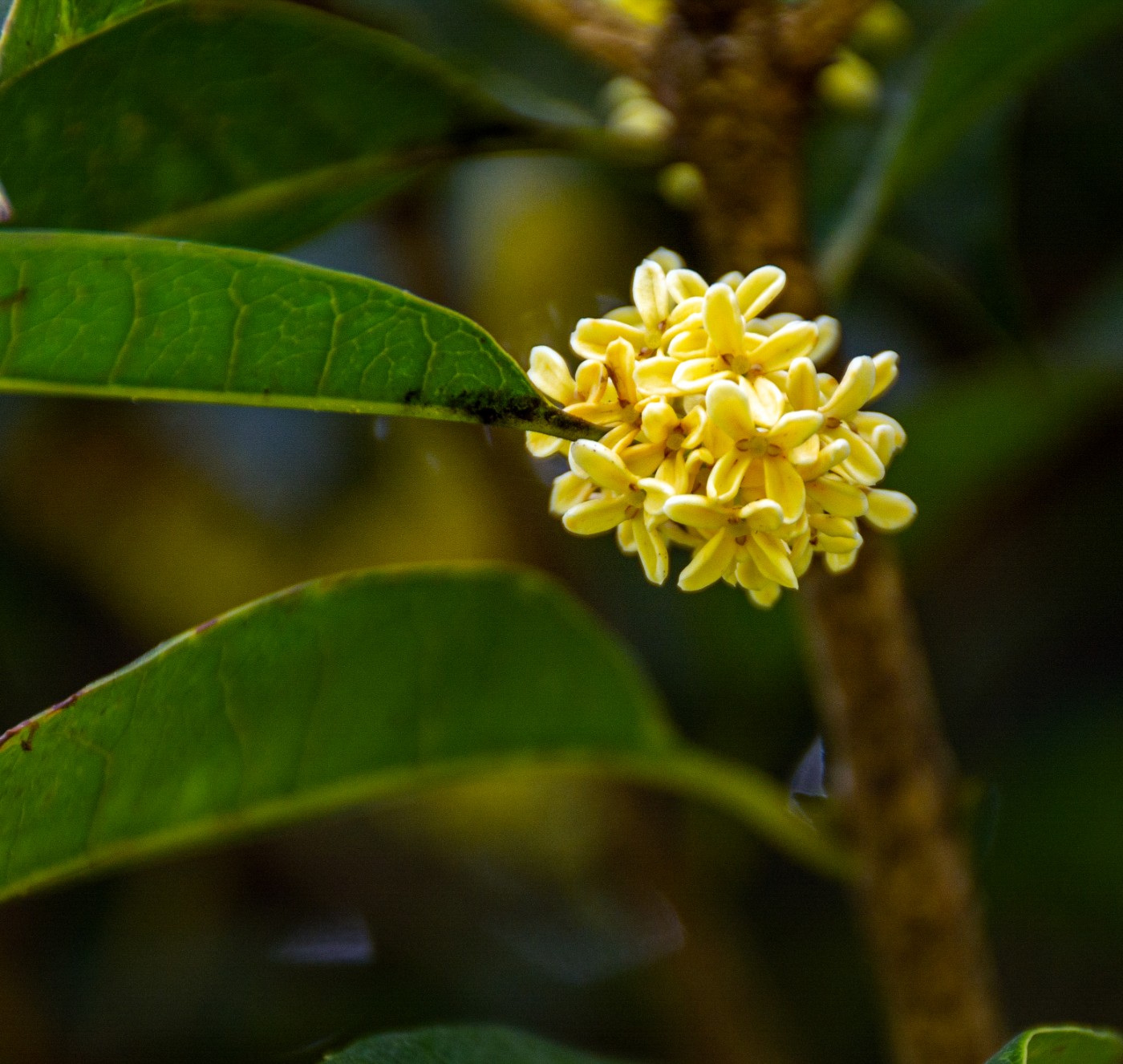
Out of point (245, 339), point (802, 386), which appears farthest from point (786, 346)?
point (245, 339)

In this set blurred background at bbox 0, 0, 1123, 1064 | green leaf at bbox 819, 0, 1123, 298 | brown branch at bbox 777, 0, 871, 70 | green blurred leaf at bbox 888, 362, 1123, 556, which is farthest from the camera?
blurred background at bbox 0, 0, 1123, 1064

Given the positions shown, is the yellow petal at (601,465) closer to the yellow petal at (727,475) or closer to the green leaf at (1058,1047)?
the yellow petal at (727,475)

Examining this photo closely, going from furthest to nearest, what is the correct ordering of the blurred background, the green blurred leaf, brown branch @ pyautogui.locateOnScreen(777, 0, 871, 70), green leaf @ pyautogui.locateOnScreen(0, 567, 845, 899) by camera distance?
the blurred background < the green blurred leaf < brown branch @ pyautogui.locateOnScreen(777, 0, 871, 70) < green leaf @ pyautogui.locateOnScreen(0, 567, 845, 899)

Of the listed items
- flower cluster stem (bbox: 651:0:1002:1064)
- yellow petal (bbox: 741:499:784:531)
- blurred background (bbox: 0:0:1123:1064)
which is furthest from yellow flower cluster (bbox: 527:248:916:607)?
blurred background (bbox: 0:0:1123:1064)

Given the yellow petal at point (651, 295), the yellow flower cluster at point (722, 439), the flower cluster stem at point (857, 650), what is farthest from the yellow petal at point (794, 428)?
the flower cluster stem at point (857, 650)

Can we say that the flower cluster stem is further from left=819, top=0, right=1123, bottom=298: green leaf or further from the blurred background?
the blurred background
